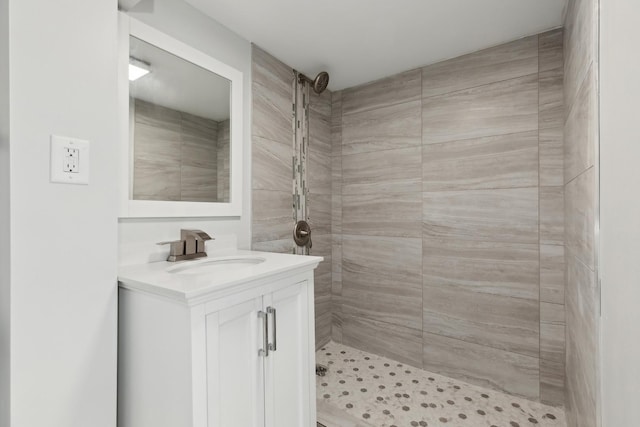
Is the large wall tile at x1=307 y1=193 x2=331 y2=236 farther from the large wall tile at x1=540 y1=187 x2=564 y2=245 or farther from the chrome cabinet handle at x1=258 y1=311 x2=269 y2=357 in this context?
the large wall tile at x1=540 y1=187 x2=564 y2=245

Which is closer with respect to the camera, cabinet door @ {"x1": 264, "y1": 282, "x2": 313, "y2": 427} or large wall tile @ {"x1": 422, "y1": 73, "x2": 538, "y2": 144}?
cabinet door @ {"x1": 264, "y1": 282, "x2": 313, "y2": 427}

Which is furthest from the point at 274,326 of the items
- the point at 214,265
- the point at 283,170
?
the point at 283,170

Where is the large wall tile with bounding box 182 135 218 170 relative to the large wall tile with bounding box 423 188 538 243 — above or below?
above

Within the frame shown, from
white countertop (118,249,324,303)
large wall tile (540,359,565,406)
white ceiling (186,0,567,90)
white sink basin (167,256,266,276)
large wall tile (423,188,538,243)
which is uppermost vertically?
white ceiling (186,0,567,90)

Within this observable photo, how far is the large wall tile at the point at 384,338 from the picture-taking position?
6.75ft

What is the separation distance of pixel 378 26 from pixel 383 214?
3.87ft

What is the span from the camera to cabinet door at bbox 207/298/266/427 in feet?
2.83

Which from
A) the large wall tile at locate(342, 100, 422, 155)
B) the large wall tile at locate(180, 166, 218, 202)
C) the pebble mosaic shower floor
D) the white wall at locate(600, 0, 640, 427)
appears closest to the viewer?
the white wall at locate(600, 0, 640, 427)

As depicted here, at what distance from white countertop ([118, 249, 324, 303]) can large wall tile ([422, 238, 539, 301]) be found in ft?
3.50

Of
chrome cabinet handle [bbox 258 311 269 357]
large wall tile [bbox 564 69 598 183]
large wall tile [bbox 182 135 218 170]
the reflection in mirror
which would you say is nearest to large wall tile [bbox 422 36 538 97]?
large wall tile [bbox 564 69 598 183]

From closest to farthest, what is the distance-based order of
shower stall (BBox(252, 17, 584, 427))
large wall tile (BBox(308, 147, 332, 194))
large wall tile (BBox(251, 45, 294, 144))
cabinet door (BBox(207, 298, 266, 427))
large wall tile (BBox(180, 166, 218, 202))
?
cabinet door (BBox(207, 298, 266, 427)) < large wall tile (BBox(180, 166, 218, 202)) < shower stall (BBox(252, 17, 584, 427)) < large wall tile (BBox(251, 45, 294, 144)) < large wall tile (BBox(308, 147, 332, 194))

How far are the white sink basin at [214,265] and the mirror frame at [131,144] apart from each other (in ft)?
0.80

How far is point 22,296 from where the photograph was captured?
76 centimetres

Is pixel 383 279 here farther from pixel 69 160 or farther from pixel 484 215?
pixel 69 160
